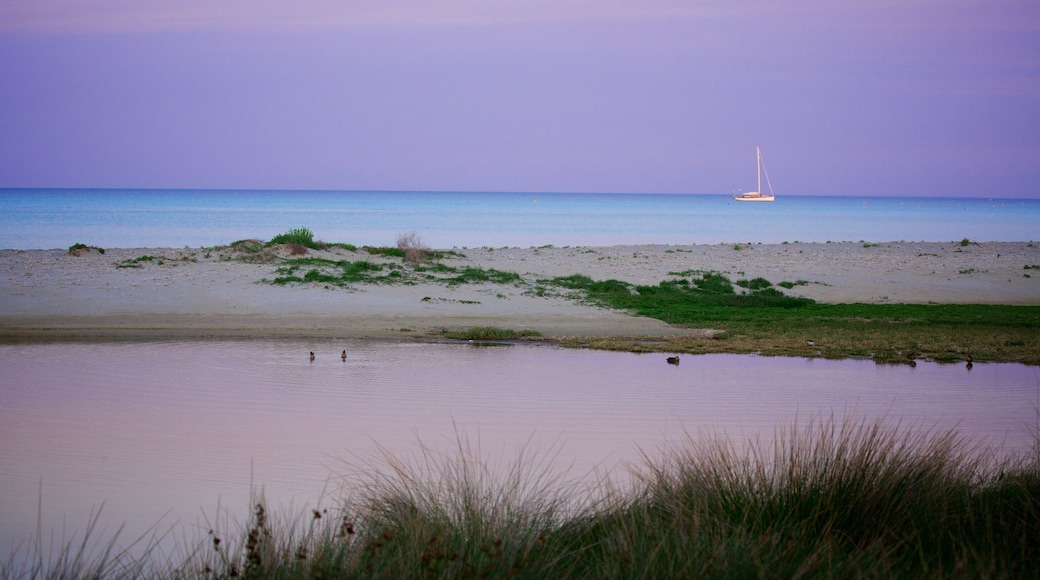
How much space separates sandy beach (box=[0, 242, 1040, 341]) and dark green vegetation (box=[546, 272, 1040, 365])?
112 cm

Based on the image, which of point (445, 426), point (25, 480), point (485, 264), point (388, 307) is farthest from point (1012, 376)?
point (485, 264)

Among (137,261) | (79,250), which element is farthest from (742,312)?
(79,250)

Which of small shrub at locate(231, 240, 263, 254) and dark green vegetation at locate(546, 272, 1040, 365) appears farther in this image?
small shrub at locate(231, 240, 263, 254)

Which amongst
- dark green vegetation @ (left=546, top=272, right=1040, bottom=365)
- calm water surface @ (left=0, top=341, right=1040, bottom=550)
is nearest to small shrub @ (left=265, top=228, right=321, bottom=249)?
dark green vegetation @ (left=546, top=272, right=1040, bottom=365)

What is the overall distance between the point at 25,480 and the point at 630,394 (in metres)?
6.91

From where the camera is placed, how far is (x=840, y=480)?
541cm

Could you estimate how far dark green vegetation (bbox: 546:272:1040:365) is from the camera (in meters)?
14.5

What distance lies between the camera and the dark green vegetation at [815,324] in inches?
573

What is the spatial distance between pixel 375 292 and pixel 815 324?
364 inches

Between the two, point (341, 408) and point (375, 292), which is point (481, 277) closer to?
point (375, 292)

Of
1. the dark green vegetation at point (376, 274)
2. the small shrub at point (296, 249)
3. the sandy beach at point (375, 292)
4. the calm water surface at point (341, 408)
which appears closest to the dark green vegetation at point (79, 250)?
the sandy beach at point (375, 292)

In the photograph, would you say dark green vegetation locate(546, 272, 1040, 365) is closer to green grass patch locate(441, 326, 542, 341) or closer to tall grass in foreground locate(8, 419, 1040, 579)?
green grass patch locate(441, 326, 542, 341)

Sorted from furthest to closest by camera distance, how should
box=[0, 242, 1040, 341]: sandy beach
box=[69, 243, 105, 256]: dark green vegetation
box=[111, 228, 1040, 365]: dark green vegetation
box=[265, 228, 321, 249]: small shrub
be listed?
1. box=[69, 243, 105, 256]: dark green vegetation
2. box=[265, 228, 321, 249]: small shrub
3. box=[0, 242, 1040, 341]: sandy beach
4. box=[111, 228, 1040, 365]: dark green vegetation

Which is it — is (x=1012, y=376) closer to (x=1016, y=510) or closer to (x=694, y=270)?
(x=1016, y=510)
